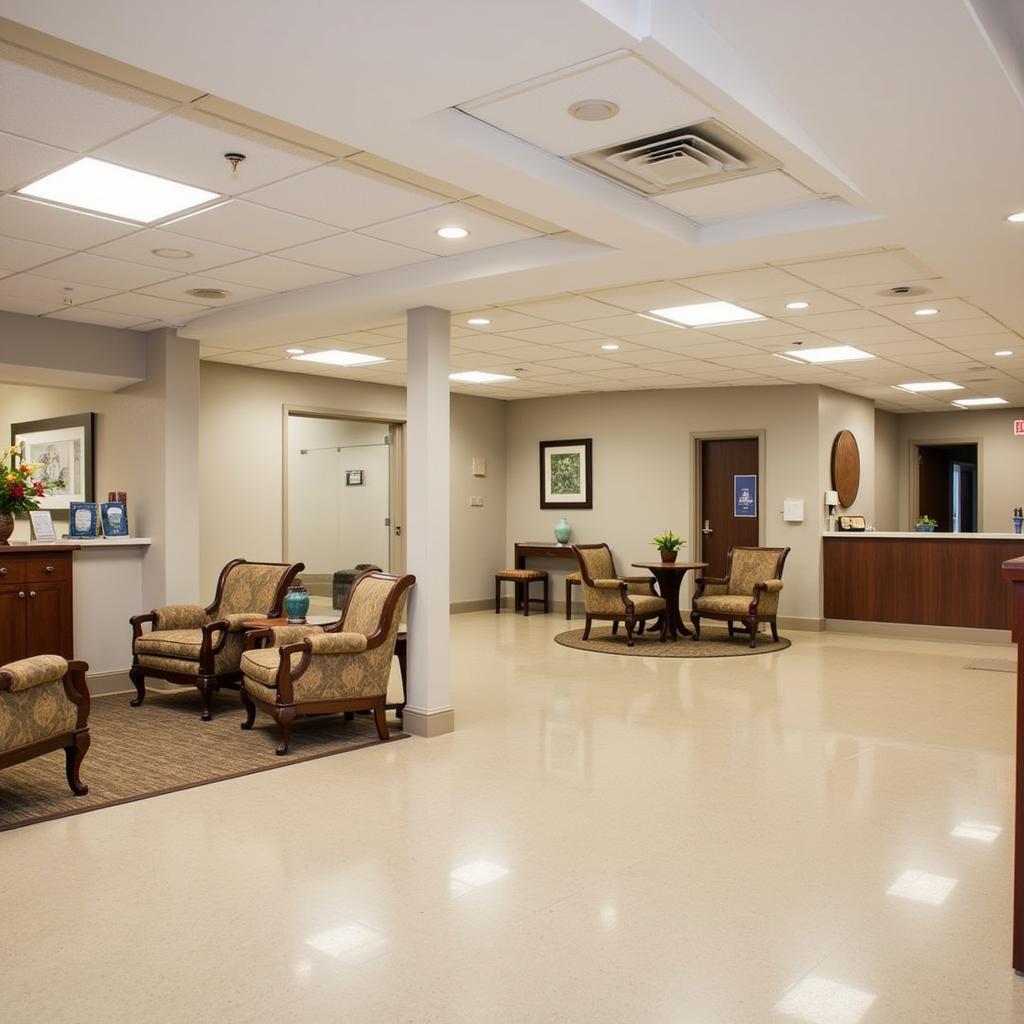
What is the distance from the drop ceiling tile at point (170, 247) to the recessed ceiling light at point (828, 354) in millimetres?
5092

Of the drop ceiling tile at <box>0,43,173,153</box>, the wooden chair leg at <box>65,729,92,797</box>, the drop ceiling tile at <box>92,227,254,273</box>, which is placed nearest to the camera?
Result: the drop ceiling tile at <box>0,43,173,153</box>

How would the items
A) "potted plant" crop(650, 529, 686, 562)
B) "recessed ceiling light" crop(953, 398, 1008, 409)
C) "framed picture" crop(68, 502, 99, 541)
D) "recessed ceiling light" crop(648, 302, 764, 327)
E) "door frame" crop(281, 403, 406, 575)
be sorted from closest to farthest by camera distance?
1. "recessed ceiling light" crop(648, 302, 764, 327)
2. "framed picture" crop(68, 502, 99, 541)
3. "potted plant" crop(650, 529, 686, 562)
4. "door frame" crop(281, 403, 406, 575)
5. "recessed ceiling light" crop(953, 398, 1008, 409)

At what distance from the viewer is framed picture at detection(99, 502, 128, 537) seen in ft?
22.9

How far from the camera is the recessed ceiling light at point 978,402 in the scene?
12223 millimetres

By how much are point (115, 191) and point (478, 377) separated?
19.8ft

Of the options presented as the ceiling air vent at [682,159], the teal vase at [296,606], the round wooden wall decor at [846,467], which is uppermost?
the ceiling air vent at [682,159]

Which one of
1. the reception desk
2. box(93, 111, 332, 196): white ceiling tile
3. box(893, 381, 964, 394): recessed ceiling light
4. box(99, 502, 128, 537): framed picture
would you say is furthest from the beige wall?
box(93, 111, 332, 196): white ceiling tile

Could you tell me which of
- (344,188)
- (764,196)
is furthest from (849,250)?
(344,188)

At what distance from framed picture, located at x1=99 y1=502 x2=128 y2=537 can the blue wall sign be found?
6.67 meters

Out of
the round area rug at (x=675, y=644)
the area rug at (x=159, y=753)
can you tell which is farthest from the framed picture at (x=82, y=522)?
the round area rug at (x=675, y=644)

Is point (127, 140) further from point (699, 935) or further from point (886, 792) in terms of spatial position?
point (886, 792)

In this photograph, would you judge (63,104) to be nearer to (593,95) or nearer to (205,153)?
(205,153)

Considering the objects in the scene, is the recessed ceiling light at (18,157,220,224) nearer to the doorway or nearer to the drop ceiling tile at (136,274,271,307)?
the drop ceiling tile at (136,274,271,307)

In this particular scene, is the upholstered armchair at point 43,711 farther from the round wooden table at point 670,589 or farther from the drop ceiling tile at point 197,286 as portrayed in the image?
the round wooden table at point 670,589
